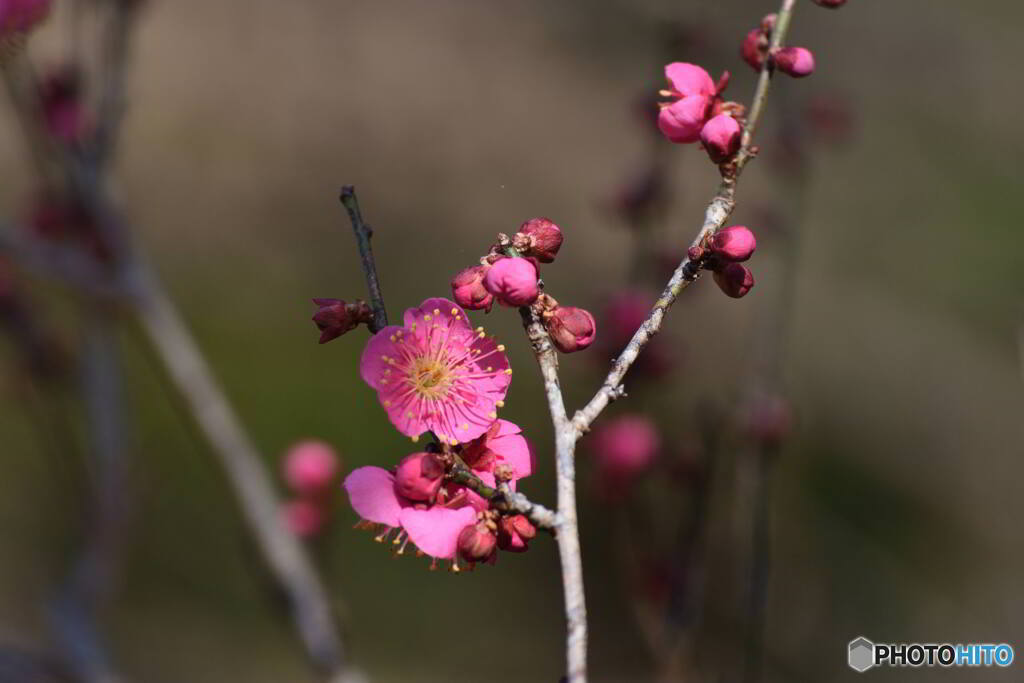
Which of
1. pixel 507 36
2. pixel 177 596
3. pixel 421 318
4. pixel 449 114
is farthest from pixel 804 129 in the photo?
pixel 507 36

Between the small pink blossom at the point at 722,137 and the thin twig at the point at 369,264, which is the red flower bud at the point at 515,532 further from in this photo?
the small pink blossom at the point at 722,137

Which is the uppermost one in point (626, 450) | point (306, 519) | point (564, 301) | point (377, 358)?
point (564, 301)

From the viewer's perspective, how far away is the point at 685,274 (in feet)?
2.16

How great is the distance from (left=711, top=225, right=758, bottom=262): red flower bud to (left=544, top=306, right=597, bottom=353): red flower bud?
10 cm

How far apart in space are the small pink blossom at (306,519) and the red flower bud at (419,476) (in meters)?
0.98

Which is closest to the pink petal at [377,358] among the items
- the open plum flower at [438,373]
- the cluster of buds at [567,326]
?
the open plum flower at [438,373]

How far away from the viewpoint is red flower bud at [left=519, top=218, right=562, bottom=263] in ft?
2.10

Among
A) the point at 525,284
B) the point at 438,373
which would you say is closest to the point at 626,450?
the point at 438,373

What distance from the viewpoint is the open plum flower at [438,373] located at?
25.6 inches

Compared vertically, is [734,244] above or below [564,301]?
below

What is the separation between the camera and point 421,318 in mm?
709

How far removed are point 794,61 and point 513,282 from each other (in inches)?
11.9

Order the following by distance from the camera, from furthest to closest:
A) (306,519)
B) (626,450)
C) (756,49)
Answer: (306,519), (626,450), (756,49)

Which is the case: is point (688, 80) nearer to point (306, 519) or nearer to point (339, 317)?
point (339, 317)
